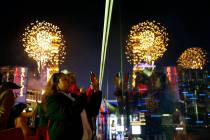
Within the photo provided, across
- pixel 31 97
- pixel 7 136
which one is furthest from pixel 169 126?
pixel 31 97

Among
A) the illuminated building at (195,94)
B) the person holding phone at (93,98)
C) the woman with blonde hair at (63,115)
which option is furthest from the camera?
the illuminated building at (195,94)

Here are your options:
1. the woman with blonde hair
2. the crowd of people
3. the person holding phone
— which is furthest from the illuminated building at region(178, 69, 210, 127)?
the woman with blonde hair

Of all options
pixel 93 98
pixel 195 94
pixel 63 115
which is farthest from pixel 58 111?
pixel 195 94

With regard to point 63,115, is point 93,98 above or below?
above

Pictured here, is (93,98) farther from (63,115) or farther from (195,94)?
(195,94)

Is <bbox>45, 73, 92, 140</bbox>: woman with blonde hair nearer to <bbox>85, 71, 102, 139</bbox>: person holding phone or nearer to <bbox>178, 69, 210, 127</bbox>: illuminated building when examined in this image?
<bbox>85, 71, 102, 139</bbox>: person holding phone

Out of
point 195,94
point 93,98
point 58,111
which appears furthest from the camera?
point 195,94

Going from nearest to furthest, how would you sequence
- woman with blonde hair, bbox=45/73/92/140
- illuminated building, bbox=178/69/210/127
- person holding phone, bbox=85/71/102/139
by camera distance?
woman with blonde hair, bbox=45/73/92/140, person holding phone, bbox=85/71/102/139, illuminated building, bbox=178/69/210/127

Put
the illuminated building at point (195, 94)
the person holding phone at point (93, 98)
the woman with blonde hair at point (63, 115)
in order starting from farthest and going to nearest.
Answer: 1. the illuminated building at point (195, 94)
2. the person holding phone at point (93, 98)
3. the woman with blonde hair at point (63, 115)

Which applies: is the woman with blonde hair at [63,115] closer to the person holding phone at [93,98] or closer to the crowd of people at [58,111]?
the crowd of people at [58,111]

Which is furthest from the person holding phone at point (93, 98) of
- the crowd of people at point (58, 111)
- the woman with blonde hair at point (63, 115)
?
the woman with blonde hair at point (63, 115)

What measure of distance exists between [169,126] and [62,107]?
382 inches

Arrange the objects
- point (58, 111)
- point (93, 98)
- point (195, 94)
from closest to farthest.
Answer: point (58, 111) < point (93, 98) < point (195, 94)

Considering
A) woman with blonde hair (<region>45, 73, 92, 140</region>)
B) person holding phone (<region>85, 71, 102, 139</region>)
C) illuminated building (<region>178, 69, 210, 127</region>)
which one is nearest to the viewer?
woman with blonde hair (<region>45, 73, 92, 140</region>)
